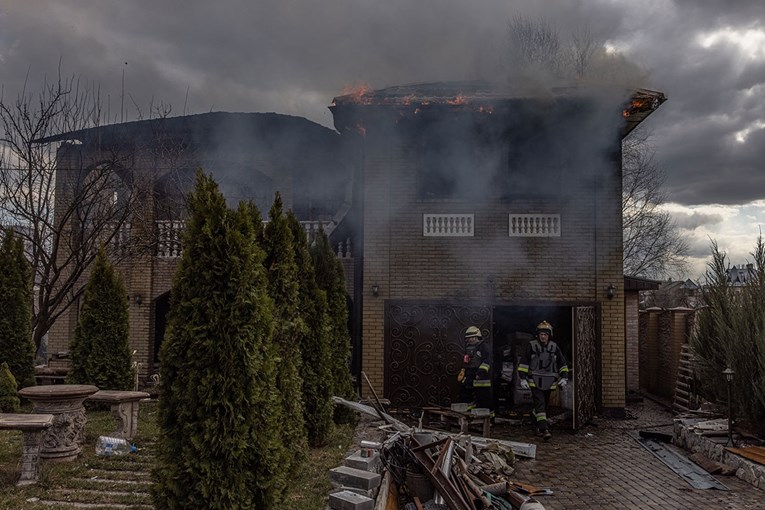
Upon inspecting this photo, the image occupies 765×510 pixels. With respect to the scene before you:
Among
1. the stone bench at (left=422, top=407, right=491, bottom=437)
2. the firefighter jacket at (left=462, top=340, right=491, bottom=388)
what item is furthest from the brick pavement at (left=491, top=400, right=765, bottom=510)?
the firefighter jacket at (left=462, top=340, right=491, bottom=388)

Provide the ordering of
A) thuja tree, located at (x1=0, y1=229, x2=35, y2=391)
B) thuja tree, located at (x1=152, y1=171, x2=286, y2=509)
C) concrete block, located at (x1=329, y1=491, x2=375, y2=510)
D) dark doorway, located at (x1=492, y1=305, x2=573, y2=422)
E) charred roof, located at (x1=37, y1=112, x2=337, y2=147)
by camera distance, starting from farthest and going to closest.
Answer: charred roof, located at (x1=37, y1=112, x2=337, y2=147) → dark doorway, located at (x1=492, y1=305, x2=573, y2=422) → thuja tree, located at (x1=0, y1=229, x2=35, y2=391) → concrete block, located at (x1=329, y1=491, x2=375, y2=510) → thuja tree, located at (x1=152, y1=171, x2=286, y2=509)

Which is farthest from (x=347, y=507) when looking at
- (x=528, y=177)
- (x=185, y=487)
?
(x=528, y=177)

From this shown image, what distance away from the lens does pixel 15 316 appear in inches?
423

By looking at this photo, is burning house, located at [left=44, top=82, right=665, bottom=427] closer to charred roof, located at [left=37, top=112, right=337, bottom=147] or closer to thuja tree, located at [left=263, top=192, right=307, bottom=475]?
charred roof, located at [left=37, top=112, right=337, bottom=147]

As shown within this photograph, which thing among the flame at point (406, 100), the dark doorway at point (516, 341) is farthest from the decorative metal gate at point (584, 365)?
the flame at point (406, 100)

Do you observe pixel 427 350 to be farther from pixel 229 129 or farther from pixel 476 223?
pixel 229 129

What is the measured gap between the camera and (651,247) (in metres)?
25.6

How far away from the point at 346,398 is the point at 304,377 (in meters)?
1.81

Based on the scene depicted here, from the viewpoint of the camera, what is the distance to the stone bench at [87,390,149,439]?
Result: 25.4 feet

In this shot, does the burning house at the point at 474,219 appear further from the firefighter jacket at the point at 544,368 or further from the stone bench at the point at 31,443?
the stone bench at the point at 31,443

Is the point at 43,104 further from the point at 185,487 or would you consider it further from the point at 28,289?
the point at 185,487

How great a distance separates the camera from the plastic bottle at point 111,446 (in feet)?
24.0

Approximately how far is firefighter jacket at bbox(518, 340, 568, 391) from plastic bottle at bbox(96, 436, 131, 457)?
21.5 ft

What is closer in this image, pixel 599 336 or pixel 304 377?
pixel 304 377
